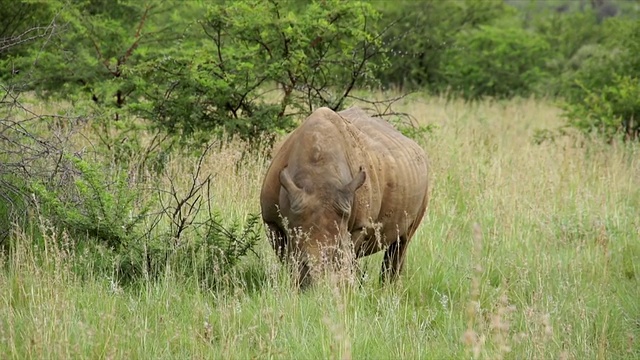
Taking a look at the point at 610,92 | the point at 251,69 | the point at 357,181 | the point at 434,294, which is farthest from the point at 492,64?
the point at 357,181

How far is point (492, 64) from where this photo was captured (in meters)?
22.6

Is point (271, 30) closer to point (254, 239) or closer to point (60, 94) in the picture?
point (60, 94)

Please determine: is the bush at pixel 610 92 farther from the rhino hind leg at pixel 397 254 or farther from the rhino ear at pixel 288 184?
the rhino ear at pixel 288 184

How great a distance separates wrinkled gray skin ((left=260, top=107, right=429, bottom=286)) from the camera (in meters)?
5.93

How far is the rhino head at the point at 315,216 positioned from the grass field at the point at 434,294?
0.21 m

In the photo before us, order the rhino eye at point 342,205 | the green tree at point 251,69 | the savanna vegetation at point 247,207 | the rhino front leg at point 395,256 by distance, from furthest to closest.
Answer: the green tree at point 251,69
the rhino front leg at point 395,256
the rhino eye at point 342,205
the savanna vegetation at point 247,207

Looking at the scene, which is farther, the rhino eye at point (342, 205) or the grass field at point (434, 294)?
the rhino eye at point (342, 205)

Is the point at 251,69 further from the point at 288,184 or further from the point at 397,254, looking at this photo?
the point at 288,184

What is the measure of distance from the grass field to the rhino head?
0.70 feet

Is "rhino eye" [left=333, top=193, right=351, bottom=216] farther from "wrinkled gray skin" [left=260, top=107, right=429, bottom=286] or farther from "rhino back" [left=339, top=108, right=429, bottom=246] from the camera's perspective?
"rhino back" [left=339, top=108, right=429, bottom=246]

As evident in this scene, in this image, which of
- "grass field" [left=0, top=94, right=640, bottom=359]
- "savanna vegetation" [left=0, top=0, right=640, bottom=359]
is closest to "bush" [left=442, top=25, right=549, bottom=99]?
"savanna vegetation" [left=0, top=0, right=640, bottom=359]

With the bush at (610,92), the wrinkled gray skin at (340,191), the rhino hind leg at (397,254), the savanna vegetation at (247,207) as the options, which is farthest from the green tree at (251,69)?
the bush at (610,92)

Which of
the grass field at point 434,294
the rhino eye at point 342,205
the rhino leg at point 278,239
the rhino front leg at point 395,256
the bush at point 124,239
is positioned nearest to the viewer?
the grass field at point 434,294

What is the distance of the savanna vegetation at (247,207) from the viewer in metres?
5.07
